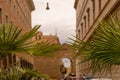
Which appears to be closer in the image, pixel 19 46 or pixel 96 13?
pixel 19 46

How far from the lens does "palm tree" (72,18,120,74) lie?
16.8 feet

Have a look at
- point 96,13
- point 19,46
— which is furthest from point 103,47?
point 96,13

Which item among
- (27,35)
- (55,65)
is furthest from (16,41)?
(55,65)

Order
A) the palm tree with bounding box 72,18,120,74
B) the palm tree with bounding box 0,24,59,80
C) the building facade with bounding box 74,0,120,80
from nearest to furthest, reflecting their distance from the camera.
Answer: the palm tree with bounding box 72,18,120,74 → the palm tree with bounding box 0,24,59,80 → the building facade with bounding box 74,0,120,80

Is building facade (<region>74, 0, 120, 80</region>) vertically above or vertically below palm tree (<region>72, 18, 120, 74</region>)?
above

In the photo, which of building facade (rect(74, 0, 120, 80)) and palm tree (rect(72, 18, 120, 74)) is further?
building facade (rect(74, 0, 120, 80))

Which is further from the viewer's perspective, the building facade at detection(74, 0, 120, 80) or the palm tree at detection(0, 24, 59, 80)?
the building facade at detection(74, 0, 120, 80)

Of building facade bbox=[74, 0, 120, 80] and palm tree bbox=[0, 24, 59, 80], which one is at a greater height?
building facade bbox=[74, 0, 120, 80]

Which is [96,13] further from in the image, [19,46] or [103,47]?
[103,47]

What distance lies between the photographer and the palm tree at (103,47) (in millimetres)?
5109

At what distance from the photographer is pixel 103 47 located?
16.9 ft

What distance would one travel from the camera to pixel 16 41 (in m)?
5.80

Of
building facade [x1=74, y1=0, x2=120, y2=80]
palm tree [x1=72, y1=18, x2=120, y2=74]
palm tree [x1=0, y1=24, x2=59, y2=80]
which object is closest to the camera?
palm tree [x1=72, y1=18, x2=120, y2=74]

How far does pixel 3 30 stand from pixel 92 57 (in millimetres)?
1536
